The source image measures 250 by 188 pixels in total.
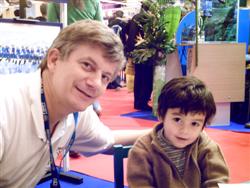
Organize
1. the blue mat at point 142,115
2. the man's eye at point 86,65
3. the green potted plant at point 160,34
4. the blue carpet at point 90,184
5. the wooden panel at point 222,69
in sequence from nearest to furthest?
the man's eye at point 86,65 → the blue carpet at point 90,184 → the wooden panel at point 222,69 → the green potted plant at point 160,34 → the blue mat at point 142,115

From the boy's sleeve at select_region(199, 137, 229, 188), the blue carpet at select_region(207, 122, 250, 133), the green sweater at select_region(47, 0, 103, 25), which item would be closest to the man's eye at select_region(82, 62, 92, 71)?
the boy's sleeve at select_region(199, 137, 229, 188)

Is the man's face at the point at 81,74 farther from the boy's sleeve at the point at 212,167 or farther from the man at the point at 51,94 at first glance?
the boy's sleeve at the point at 212,167

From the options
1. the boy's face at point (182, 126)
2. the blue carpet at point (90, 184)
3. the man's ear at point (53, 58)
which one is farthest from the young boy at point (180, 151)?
the blue carpet at point (90, 184)

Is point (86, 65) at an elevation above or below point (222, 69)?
above

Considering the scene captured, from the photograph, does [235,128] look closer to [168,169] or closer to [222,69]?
[222,69]

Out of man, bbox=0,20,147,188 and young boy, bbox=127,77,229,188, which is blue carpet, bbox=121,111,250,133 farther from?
man, bbox=0,20,147,188

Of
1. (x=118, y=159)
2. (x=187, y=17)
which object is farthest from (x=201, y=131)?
(x=187, y=17)

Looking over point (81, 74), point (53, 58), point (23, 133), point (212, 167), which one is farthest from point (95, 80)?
point (212, 167)

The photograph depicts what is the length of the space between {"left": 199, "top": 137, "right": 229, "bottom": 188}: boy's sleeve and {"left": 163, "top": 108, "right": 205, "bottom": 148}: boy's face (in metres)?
0.08

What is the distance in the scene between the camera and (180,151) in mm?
1401

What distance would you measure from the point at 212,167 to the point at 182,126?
19 cm

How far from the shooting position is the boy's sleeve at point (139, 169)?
1.34 metres

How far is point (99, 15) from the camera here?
2943mm

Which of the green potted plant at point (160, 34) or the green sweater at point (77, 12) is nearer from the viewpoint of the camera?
the green sweater at point (77, 12)
